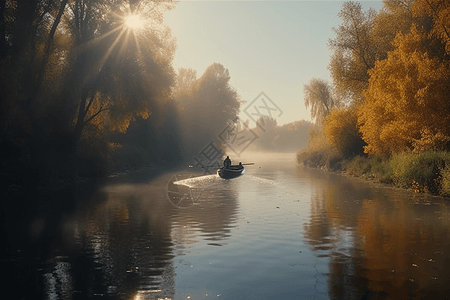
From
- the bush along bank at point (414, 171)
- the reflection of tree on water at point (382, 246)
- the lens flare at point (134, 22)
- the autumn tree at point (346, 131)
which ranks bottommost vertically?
the reflection of tree on water at point (382, 246)

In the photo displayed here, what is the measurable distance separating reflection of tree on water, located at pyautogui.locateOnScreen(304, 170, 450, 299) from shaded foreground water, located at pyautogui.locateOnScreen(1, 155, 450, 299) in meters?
0.03

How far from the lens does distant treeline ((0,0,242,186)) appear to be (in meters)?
28.6

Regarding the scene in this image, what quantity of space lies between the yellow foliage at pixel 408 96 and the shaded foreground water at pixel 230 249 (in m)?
7.03

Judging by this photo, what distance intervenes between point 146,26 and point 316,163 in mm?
32036

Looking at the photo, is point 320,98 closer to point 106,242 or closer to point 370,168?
point 370,168

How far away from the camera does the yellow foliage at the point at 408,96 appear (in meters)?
28.9

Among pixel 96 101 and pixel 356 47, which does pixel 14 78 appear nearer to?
pixel 96 101

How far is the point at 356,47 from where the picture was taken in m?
42.1

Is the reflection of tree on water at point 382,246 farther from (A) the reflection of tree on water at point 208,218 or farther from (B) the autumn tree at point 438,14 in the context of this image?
(B) the autumn tree at point 438,14

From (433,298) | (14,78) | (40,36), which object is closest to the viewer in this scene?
(433,298)

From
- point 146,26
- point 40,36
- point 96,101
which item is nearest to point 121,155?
point 96,101

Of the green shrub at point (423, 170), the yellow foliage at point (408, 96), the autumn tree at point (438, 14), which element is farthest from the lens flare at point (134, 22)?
the green shrub at point (423, 170)

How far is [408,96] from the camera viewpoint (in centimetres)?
2998

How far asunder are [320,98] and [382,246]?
52.0m
